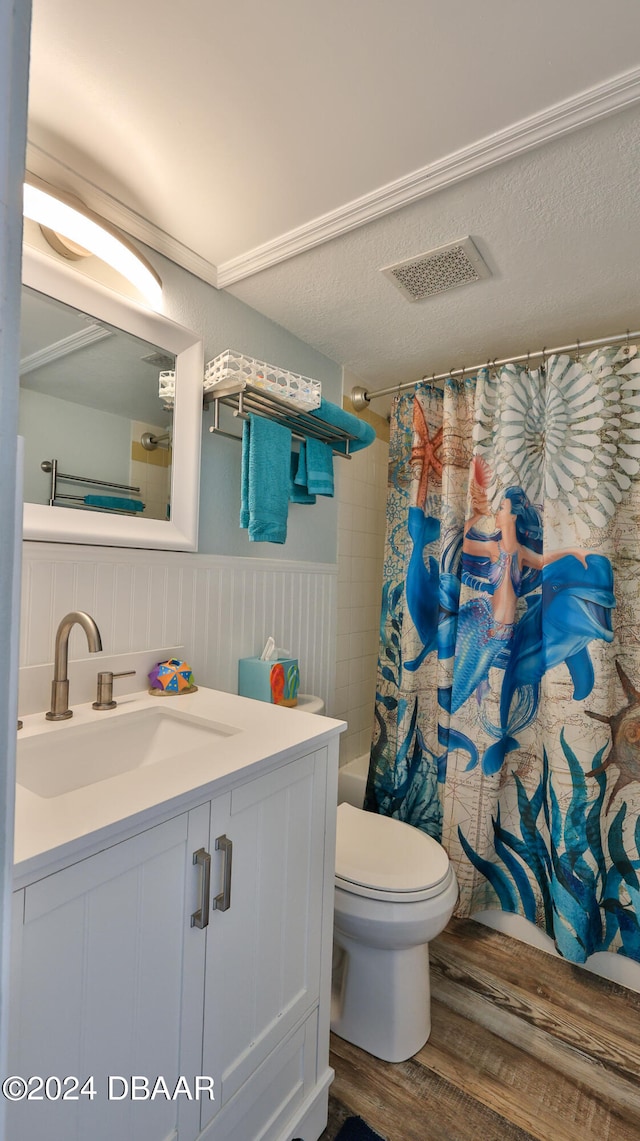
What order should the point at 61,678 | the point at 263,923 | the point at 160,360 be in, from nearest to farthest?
the point at 263,923
the point at 61,678
the point at 160,360

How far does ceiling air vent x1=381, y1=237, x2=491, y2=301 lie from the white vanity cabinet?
1349mm

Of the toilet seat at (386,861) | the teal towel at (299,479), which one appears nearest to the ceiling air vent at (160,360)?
the teal towel at (299,479)

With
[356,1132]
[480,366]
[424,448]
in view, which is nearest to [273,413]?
[424,448]

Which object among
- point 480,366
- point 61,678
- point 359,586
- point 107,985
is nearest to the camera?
point 107,985

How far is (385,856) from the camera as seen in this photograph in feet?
4.93

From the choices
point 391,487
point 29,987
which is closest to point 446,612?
point 391,487

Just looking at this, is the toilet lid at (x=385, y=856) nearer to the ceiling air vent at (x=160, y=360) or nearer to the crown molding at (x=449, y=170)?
the ceiling air vent at (x=160, y=360)

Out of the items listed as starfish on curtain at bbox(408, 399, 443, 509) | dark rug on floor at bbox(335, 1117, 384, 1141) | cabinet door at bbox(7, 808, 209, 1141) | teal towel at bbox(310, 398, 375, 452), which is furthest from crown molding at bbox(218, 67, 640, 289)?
dark rug on floor at bbox(335, 1117, 384, 1141)

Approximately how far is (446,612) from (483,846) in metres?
0.86

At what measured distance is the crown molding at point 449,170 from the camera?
1.03 meters

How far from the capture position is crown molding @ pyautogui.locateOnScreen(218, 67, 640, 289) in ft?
3.38

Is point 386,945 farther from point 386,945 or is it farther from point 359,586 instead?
point 359,586

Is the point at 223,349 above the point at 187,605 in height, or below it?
above

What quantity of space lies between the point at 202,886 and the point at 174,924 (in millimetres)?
62
